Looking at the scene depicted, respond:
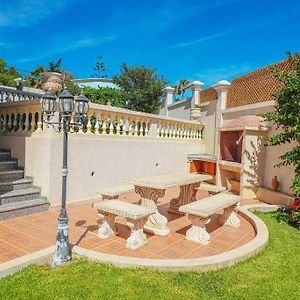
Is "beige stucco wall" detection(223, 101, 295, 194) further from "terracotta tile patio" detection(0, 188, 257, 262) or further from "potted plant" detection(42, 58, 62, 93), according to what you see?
"potted plant" detection(42, 58, 62, 93)

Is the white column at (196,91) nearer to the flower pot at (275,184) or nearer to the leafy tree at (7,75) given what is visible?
the flower pot at (275,184)

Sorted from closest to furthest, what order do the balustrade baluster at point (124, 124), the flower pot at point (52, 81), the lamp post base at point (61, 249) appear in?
the lamp post base at point (61, 249) → the balustrade baluster at point (124, 124) → the flower pot at point (52, 81)

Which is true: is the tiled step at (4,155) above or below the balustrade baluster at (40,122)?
below

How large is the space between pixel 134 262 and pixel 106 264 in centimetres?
40

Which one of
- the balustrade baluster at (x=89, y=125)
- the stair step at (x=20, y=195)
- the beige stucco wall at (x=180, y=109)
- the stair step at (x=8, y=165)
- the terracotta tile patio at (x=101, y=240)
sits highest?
the beige stucco wall at (x=180, y=109)

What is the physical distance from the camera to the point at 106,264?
4137 mm

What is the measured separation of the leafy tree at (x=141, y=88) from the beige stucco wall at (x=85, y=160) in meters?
10.5

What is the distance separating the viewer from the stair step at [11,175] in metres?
7.06

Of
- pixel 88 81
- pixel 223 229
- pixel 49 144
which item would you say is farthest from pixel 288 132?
pixel 88 81

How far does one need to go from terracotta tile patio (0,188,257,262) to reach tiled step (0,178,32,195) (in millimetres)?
882

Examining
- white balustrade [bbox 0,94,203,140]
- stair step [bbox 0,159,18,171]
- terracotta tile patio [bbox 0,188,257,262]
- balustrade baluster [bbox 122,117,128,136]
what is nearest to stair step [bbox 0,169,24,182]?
stair step [bbox 0,159,18,171]

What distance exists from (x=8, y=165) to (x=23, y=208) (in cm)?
168

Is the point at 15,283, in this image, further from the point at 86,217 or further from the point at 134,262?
the point at 86,217

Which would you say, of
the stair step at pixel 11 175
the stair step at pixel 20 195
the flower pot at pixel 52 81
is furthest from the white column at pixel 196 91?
the stair step at pixel 20 195
